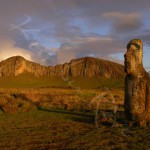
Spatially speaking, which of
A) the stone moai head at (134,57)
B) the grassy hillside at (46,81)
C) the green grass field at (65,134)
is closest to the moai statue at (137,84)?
the stone moai head at (134,57)

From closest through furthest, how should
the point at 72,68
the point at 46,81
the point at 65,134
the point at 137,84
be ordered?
the point at 65,134, the point at 137,84, the point at 46,81, the point at 72,68

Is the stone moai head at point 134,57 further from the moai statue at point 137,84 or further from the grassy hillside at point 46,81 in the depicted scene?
the grassy hillside at point 46,81

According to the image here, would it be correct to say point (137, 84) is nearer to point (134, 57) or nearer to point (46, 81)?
point (134, 57)

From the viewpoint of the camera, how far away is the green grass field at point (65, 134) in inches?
545

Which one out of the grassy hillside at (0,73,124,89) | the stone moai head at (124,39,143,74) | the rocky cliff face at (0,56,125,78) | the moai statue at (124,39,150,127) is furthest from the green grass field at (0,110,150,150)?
the rocky cliff face at (0,56,125,78)

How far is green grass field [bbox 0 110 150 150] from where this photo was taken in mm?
13848

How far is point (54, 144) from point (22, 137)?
2.23 meters

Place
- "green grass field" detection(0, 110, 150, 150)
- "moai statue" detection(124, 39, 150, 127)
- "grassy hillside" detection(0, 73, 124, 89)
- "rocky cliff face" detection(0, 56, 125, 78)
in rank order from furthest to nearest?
"rocky cliff face" detection(0, 56, 125, 78) < "grassy hillside" detection(0, 73, 124, 89) < "moai statue" detection(124, 39, 150, 127) < "green grass field" detection(0, 110, 150, 150)

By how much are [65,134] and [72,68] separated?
3831 inches

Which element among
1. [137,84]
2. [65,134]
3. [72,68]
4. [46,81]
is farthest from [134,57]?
[72,68]

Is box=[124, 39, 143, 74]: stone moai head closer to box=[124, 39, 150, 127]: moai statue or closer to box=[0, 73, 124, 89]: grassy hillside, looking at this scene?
box=[124, 39, 150, 127]: moai statue

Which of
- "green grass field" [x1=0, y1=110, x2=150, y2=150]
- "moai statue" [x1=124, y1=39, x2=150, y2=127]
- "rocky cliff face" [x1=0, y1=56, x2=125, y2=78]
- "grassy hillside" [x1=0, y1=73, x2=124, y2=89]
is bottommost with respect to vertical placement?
"green grass field" [x1=0, y1=110, x2=150, y2=150]

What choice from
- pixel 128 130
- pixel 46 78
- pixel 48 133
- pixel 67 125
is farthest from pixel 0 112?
pixel 46 78

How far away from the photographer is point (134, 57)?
20.1 meters
